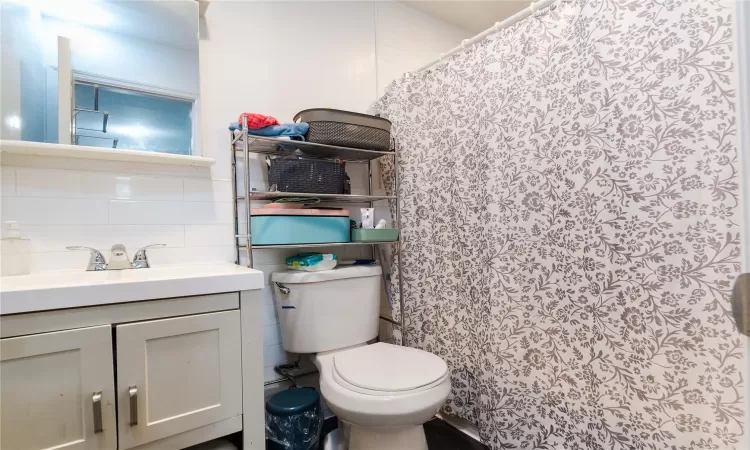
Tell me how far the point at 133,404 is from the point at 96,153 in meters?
0.83

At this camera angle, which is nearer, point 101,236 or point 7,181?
point 7,181

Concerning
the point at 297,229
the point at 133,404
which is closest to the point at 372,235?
the point at 297,229

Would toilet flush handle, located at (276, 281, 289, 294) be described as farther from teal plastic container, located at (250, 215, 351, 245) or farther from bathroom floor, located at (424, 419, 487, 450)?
bathroom floor, located at (424, 419, 487, 450)

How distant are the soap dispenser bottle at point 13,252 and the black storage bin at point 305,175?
78cm

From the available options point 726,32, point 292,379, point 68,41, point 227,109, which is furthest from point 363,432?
point 68,41

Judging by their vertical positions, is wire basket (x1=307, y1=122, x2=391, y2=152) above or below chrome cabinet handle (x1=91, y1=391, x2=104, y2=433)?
above

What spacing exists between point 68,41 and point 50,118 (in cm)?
28

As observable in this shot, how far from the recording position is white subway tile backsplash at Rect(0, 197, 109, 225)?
1.08 meters

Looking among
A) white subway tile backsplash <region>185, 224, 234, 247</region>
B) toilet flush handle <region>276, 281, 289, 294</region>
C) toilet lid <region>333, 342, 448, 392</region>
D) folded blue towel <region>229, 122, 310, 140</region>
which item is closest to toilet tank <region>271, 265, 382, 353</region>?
toilet flush handle <region>276, 281, 289, 294</region>

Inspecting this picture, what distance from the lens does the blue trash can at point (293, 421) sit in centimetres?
126

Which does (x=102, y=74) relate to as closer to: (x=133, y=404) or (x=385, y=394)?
(x=133, y=404)

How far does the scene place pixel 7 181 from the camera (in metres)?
1.08

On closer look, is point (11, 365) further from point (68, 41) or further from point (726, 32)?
point (726, 32)

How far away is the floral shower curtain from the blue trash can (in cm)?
61
